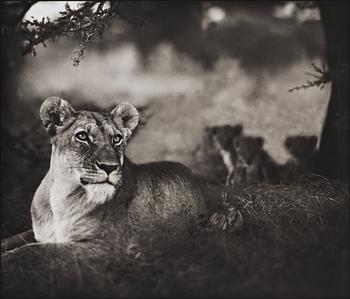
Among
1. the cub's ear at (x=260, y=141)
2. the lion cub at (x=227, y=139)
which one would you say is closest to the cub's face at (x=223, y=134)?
the lion cub at (x=227, y=139)

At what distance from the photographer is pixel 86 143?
4.95 m

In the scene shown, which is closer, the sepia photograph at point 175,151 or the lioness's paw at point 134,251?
the sepia photograph at point 175,151

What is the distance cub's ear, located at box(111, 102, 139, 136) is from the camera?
17.6 feet

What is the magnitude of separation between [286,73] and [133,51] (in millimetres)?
2674

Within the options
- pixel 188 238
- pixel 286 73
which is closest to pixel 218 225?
pixel 188 238

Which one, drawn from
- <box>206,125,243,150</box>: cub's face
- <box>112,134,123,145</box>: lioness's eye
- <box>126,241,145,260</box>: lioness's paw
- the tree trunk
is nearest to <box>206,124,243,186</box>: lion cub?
<box>206,125,243,150</box>: cub's face

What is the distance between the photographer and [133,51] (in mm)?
8938

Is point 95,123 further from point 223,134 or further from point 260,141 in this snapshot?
point 260,141

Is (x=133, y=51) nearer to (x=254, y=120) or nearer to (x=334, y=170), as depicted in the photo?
(x=254, y=120)

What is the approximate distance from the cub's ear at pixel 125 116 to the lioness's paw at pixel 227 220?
1227 millimetres

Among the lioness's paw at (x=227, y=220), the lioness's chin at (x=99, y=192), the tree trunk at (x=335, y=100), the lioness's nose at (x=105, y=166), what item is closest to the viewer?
the lioness's nose at (x=105, y=166)

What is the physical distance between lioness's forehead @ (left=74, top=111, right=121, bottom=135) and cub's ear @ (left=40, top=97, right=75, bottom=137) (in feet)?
0.35

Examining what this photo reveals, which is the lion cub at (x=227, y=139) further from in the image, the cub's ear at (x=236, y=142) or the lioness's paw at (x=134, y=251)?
the lioness's paw at (x=134, y=251)

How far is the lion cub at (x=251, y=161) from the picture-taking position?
30.3 feet
